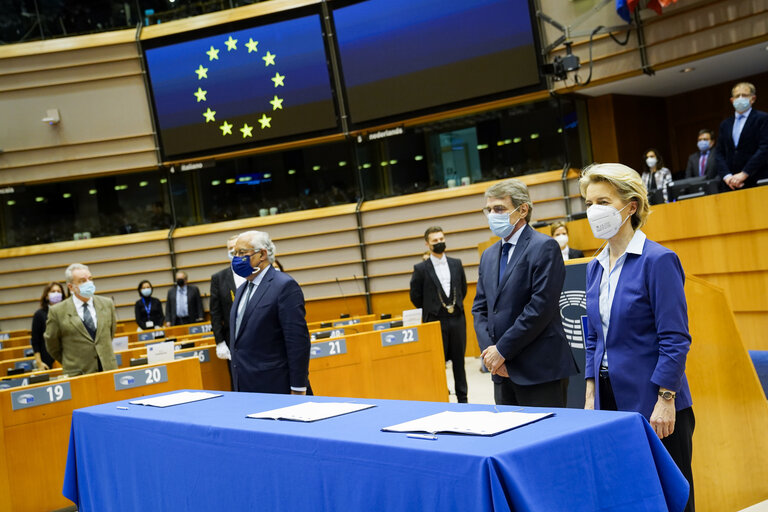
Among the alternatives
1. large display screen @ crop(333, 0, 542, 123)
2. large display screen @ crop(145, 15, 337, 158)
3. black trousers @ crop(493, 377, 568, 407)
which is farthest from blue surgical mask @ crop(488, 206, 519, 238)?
large display screen @ crop(145, 15, 337, 158)

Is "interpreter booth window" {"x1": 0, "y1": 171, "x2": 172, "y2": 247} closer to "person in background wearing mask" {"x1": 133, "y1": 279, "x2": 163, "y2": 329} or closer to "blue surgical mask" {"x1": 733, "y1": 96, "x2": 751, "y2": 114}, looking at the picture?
"person in background wearing mask" {"x1": 133, "y1": 279, "x2": 163, "y2": 329}

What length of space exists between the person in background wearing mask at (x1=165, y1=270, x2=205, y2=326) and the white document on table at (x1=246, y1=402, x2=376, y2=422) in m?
10.4

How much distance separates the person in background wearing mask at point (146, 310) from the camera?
483 inches

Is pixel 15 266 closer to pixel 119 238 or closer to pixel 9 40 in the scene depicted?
pixel 119 238

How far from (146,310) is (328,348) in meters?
7.00

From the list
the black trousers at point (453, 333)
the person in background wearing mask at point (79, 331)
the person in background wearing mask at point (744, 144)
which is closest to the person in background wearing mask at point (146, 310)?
the person in background wearing mask at point (79, 331)

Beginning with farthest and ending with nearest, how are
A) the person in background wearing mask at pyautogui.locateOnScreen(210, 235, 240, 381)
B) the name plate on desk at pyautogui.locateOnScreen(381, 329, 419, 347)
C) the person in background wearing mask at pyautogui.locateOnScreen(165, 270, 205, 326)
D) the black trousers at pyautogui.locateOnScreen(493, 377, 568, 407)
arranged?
the person in background wearing mask at pyautogui.locateOnScreen(165, 270, 205, 326)
the name plate on desk at pyautogui.locateOnScreen(381, 329, 419, 347)
the person in background wearing mask at pyautogui.locateOnScreen(210, 235, 240, 381)
the black trousers at pyautogui.locateOnScreen(493, 377, 568, 407)

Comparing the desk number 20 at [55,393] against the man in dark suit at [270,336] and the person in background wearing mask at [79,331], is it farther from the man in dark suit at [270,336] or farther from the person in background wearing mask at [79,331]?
the man in dark suit at [270,336]

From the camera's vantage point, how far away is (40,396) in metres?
5.05

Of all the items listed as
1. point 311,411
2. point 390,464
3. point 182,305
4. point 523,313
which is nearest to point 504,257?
point 523,313

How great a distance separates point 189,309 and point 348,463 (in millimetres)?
11127

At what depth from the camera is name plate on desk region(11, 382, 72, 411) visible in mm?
4957

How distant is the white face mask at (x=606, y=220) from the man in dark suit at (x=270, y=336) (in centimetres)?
184

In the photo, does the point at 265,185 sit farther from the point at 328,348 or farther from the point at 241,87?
the point at 328,348
